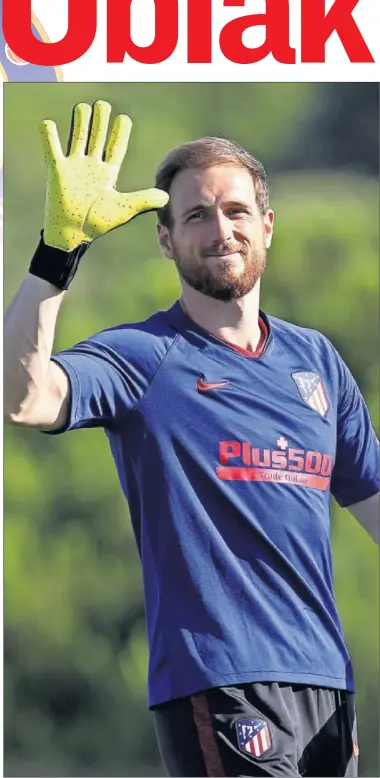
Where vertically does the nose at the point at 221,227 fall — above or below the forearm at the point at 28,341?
above

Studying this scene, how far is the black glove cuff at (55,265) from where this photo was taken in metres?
2.63

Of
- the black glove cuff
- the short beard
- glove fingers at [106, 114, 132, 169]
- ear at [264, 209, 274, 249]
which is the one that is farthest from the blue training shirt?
glove fingers at [106, 114, 132, 169]

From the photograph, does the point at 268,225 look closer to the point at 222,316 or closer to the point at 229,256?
the point at 229,256

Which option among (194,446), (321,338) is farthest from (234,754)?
(321,338)

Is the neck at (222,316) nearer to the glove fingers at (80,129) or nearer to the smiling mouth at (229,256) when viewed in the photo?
the smiling mouth at (229,256)

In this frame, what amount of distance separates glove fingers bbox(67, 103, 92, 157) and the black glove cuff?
26 cm

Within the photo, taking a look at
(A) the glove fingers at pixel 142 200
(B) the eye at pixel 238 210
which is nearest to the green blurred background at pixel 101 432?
(B) the eye at pixel 238 210

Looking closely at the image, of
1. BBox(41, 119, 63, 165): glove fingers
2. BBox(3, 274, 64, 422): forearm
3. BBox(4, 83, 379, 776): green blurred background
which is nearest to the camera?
BBox(3, 274, 64, 422): forearm

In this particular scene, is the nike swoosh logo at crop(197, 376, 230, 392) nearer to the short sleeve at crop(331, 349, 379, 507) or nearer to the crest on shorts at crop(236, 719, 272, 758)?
the short sleeve at crop(331, 349, 379, 507)

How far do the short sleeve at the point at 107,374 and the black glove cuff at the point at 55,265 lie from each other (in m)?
0.23

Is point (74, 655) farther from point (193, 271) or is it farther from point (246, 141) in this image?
point (246, 141)

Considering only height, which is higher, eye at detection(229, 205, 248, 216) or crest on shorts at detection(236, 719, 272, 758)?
eye at detection(229, 205, 248, 216)

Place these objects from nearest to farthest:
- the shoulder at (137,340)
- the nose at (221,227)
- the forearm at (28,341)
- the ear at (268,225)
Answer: the forearm at (28,341) < the shoulder at (137,340) < the nose at (221,227) < the ear at (268,225)

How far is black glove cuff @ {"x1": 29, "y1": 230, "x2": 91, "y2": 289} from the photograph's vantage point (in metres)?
2.63
